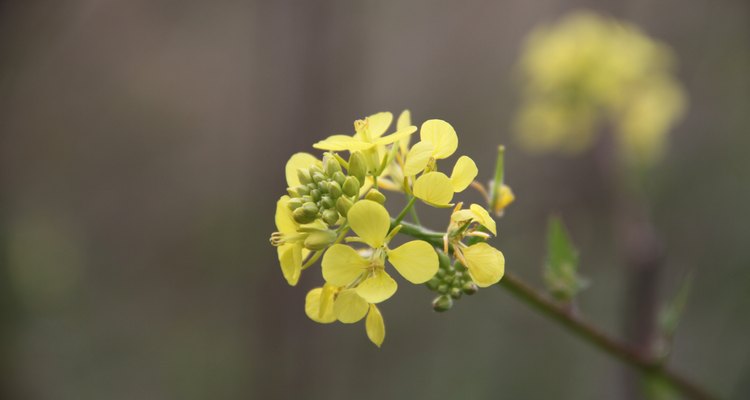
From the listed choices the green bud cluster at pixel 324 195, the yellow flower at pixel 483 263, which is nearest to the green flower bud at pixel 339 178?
the green bud cluster at pixel 324 195

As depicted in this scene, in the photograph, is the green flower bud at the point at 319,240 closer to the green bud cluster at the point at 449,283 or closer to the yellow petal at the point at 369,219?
the yellow petal at the point at 369,219

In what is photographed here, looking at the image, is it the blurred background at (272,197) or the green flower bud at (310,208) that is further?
the blurred background at (272,197)

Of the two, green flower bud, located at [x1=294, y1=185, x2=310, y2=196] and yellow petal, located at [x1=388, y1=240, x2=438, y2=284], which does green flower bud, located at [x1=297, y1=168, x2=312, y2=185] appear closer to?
green flower bud, located at [x1=294, y1=185, x2=310, y2=196]

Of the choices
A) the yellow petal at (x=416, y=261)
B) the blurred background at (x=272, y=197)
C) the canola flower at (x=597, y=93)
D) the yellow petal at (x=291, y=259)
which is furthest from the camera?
the blurred background at (x=272, y=197)

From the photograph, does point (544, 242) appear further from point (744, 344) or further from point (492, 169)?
point (744, 344)

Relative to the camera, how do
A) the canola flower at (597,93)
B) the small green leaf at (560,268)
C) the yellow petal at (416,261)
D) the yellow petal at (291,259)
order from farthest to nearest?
the canola flower at (597,93), the small green leaf at (560,268), the yellow petal at (291,259), the yellow petal at (416,261)

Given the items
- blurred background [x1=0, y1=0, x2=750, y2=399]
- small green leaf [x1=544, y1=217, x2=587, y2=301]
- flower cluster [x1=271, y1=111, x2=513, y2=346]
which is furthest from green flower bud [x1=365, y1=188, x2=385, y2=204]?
blurred background [x1=0, y1=0, x2=750, y2=399]
